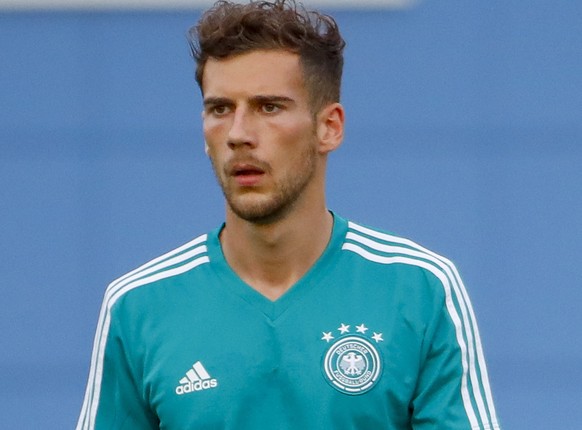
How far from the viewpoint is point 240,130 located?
3783mm

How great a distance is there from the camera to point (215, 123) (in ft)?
12.6

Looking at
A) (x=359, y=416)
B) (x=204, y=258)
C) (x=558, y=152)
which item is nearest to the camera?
(x=359, y=416)

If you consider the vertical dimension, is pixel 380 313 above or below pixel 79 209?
below

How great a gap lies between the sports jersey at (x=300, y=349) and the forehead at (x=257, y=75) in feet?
1.42

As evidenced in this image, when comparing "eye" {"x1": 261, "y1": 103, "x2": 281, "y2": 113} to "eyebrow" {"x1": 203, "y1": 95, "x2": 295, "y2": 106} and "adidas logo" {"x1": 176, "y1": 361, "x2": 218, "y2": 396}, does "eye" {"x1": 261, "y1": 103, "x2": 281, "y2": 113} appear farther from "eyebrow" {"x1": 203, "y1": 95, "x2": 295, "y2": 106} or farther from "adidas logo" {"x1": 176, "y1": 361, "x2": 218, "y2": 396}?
"adidas logo" {"x1": 176, "y1": 361, "x2": 218, "y2": 396}

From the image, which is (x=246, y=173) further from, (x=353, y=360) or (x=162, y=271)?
(x=353, y=360)

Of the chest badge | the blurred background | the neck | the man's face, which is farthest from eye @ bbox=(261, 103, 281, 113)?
the blurred background

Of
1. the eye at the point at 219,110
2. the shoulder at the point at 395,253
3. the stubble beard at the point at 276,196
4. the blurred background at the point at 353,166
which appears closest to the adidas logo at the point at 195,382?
the stubble beard at the point at 276,196

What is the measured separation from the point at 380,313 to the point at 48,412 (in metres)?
3.64

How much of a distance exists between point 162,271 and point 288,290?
1.11 feet

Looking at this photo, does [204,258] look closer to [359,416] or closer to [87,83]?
[359,416]

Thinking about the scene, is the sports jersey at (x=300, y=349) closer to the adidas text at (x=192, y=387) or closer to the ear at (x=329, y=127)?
the adidas text at (x=192, y=387)

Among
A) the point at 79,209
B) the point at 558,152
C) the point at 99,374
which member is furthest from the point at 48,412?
the point at 99,374

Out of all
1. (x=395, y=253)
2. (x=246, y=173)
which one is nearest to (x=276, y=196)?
(x=246, y=173)
